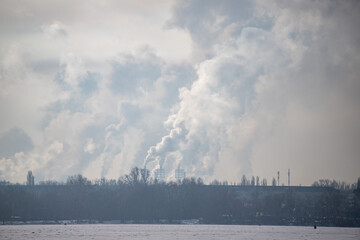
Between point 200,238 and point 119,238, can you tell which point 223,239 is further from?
point 119,238

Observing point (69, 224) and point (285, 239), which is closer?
point (285, 239)

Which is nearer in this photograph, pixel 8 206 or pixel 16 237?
pixel 16 237

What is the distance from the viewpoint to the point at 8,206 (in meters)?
199

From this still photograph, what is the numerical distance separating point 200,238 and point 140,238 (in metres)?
10.5

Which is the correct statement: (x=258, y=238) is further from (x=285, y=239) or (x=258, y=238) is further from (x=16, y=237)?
(x=16, y=237)

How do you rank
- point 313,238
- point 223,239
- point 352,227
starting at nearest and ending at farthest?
point 223,239 → point 313,238 → point 352,227

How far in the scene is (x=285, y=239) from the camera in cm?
13150

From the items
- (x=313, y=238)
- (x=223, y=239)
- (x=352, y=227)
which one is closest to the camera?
(x=223, y=239)

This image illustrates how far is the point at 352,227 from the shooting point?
7746 inches

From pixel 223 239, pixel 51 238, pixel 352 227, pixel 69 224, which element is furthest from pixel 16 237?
pixel 352 227

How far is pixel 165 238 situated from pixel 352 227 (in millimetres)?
83491

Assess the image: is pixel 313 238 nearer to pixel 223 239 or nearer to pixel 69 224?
pixel 223 239

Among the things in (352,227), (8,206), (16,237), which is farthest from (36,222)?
(352,227)

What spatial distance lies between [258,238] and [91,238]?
97.7 feet
